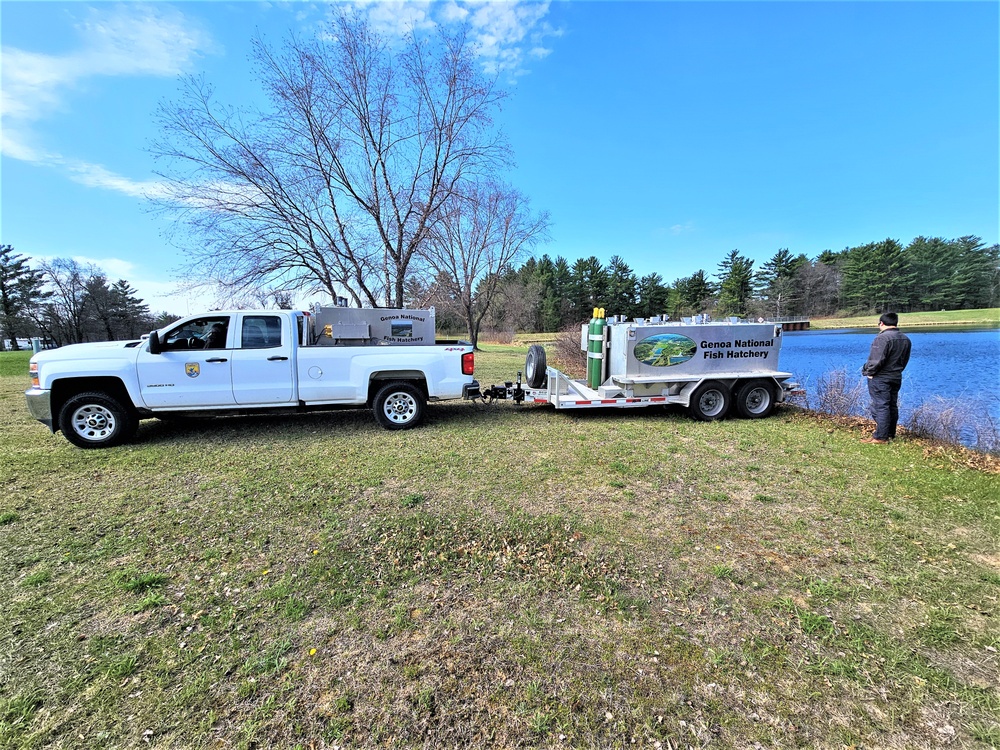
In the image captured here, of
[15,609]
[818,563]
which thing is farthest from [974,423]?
[15,609]

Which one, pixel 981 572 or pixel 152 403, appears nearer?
pixel 981 572

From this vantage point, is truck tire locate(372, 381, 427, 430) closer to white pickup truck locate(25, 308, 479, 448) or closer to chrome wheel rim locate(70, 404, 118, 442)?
white pickup truck locate(25, 308, 479, 448)

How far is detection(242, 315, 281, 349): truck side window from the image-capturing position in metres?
6.34

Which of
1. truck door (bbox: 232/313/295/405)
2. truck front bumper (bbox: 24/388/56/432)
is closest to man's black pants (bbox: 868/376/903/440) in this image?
truck door (bbox: 232/313/295/405)

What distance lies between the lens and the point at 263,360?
631cm

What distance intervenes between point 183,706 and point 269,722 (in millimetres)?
442

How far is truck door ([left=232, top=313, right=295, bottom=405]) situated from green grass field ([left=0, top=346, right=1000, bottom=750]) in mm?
1344

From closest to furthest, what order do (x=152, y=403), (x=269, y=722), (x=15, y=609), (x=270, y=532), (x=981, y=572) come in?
(x=269, y=722) → (x=15, y=609) → (x=981, y=572) → (x=270, y=532) → (x=152, y=403)

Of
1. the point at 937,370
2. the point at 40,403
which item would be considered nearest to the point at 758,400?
the point at 937,370

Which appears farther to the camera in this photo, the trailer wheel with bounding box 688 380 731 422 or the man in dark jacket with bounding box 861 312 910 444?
the trailer wheel with bounding box 688 380 731 422

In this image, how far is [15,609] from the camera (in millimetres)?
2643

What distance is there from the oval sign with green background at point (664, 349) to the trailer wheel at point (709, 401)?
0.69 meters

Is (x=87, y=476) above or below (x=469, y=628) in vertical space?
above

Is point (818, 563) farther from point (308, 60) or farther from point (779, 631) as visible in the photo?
point (308, 60)
